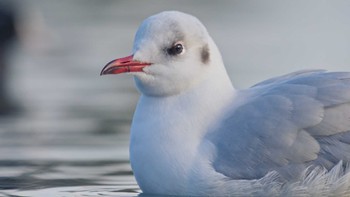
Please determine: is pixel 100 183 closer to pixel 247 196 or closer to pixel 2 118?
pixel 247 196

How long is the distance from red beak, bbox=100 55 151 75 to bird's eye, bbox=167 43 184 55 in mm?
195

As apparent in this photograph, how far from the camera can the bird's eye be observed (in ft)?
27.3

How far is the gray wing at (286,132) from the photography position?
819cm

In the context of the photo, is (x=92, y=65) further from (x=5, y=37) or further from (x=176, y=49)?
(x=176, y=49)

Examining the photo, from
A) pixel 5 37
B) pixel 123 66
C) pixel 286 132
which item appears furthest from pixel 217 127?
pixel 5 37

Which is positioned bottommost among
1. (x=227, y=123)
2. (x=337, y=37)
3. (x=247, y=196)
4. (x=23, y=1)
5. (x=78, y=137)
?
(x=247, y=196)

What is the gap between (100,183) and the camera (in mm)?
9258

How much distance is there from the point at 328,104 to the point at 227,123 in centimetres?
68

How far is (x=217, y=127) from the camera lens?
8.32 meters

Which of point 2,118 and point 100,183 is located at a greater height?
point 2,118

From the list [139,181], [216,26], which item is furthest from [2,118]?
[216,26]

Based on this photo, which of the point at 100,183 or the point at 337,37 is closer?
the point at 100,183

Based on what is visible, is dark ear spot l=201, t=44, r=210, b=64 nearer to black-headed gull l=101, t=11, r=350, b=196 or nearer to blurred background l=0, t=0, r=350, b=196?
black-headed gull l=101, t=11, r=350, b=196

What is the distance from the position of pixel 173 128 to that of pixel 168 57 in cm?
47
